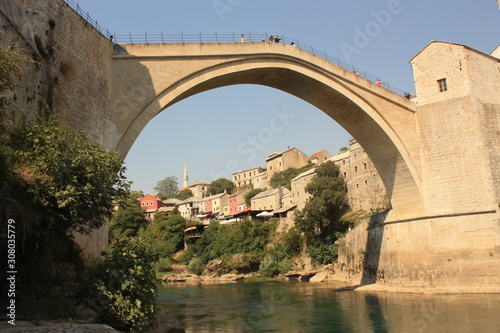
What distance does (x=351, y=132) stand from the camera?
17.0 metres

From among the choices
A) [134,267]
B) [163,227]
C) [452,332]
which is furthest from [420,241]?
[163,227]

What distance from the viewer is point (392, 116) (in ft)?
53.1

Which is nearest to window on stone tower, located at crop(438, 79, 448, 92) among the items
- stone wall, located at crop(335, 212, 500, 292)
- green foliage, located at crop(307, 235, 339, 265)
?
stone wall, located at crop(335, 212, 500, 292)

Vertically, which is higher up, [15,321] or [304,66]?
[304,66]

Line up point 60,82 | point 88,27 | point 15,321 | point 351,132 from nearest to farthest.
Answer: point 15,321 → point 60,82 → point 88,27 → point 351,132

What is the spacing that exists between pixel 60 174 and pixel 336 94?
1045 cm

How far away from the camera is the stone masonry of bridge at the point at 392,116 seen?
11.2 metres

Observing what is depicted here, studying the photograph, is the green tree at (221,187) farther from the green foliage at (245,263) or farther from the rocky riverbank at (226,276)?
the green foliage at (245,263)

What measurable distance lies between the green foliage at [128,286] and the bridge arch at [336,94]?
450 centimetres

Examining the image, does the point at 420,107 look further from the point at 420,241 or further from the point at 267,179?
the point at 267,179

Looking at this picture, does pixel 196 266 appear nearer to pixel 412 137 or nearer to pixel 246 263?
pixel 246 263

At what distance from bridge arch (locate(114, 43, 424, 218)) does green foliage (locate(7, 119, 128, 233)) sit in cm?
427

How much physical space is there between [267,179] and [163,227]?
67.9 ft

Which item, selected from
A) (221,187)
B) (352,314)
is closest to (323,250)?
(352,314)
